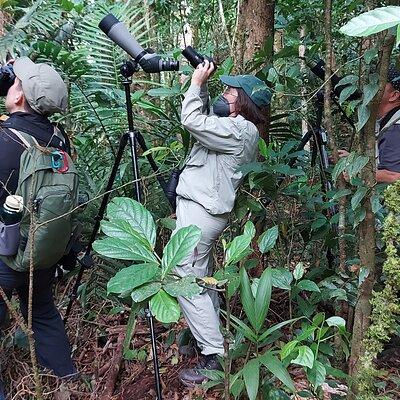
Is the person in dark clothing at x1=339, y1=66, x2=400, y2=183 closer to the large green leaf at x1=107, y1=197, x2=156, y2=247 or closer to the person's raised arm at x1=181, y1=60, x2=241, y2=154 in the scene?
the person's raised arm at x1=181, y1=60, x2=241, y2=154

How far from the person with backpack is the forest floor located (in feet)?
1.02

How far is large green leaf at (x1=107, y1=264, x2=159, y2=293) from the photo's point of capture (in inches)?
41.8

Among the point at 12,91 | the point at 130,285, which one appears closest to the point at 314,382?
the point at 130,285

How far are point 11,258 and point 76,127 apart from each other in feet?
6.49

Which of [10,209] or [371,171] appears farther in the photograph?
[10,209]

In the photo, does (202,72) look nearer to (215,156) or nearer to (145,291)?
(215,156)

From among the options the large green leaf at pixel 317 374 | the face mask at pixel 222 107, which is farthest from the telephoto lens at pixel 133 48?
the large green leaf at pixel 317 374

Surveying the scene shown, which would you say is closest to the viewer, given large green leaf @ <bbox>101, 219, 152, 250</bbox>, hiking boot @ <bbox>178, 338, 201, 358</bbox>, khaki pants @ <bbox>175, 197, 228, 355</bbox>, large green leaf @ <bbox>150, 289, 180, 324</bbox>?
large green leaf @ <bbox>150, 289, 180, 324</bbox>

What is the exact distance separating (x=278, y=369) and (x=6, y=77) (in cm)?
168

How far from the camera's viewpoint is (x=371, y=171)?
5.09 feet

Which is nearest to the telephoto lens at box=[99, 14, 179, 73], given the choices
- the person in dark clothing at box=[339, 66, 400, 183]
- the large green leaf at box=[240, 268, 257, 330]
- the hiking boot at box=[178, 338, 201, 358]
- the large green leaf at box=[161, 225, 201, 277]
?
the person in dark clothing at box=[339, 66, 400, 183]

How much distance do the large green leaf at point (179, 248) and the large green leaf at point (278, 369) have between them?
46 centimetres

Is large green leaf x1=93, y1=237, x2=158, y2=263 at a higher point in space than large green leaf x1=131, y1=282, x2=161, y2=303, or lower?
higher

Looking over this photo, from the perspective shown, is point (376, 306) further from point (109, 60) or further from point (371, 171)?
point (109, 60)
